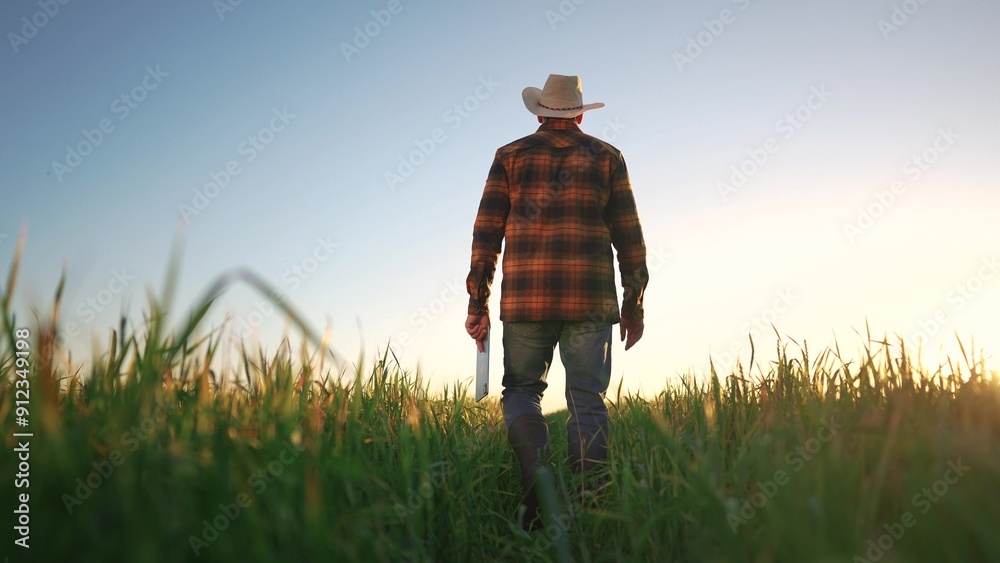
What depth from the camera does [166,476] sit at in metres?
1.80

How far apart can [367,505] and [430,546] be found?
298mm

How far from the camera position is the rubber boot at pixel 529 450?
3439 millimetres

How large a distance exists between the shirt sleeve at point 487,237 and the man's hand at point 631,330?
88 cm

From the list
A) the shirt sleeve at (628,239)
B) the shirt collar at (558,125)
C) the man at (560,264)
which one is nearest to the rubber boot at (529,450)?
the man at (560,264)

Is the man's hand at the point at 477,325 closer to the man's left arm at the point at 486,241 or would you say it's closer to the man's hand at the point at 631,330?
the man's left arm at the point at 486,241

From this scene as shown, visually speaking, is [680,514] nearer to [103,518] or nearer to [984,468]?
[984,468]

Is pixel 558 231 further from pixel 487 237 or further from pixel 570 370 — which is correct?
pixel 570 370

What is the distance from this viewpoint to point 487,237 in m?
4.28

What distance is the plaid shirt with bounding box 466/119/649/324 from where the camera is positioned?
4039mm

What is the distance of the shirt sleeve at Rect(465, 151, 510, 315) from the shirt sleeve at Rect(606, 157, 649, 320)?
0.68 metres

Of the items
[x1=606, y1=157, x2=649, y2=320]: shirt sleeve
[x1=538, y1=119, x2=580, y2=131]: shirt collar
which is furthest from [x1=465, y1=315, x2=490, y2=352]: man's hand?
[x1=538, y1=119, x2=580, y2=131]: shirt collar

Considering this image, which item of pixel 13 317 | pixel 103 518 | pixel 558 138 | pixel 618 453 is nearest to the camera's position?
pixel 103 518

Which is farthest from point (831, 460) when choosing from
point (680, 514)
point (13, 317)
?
point (13, 317)

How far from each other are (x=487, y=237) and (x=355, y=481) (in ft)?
7.26
